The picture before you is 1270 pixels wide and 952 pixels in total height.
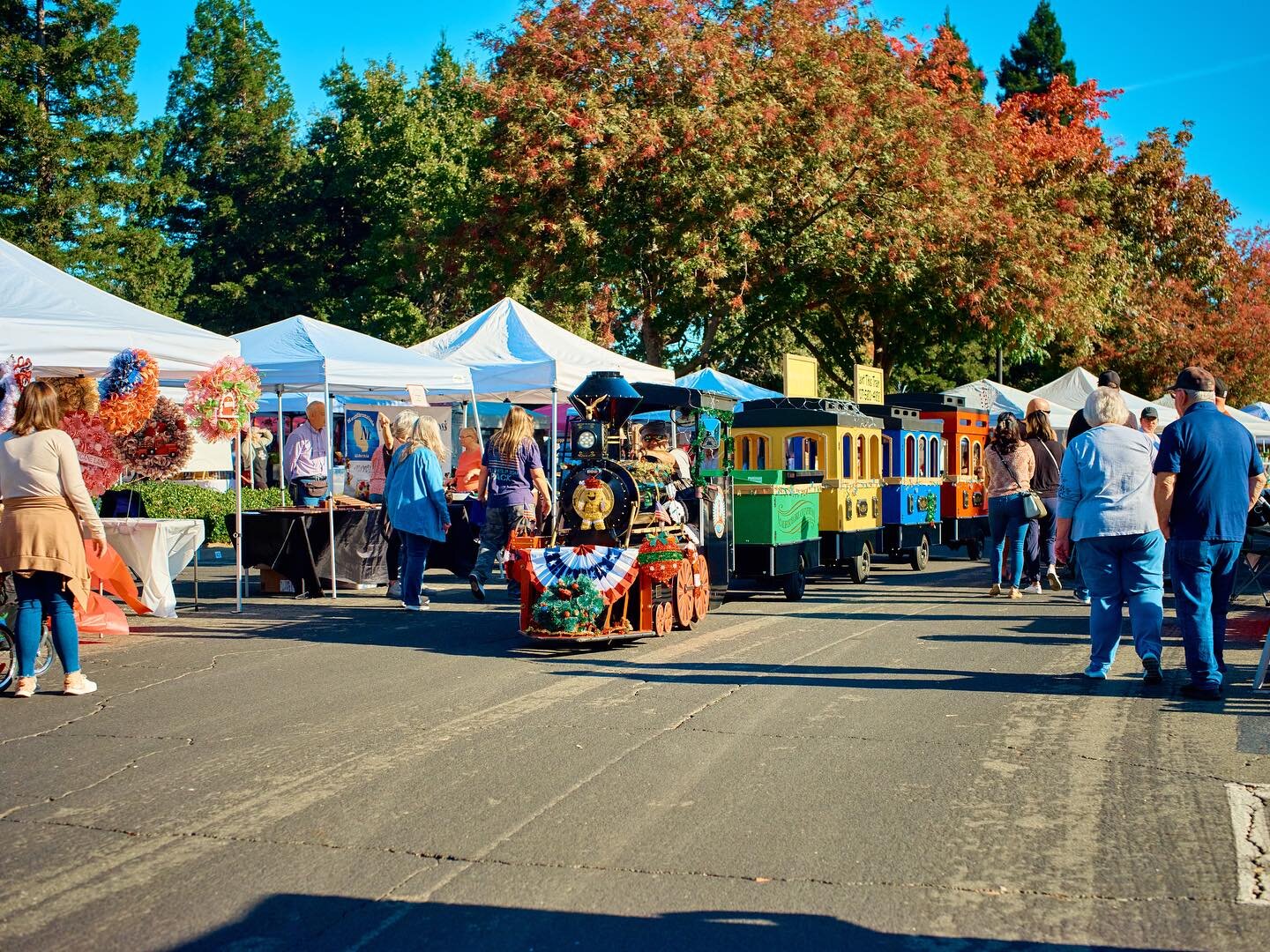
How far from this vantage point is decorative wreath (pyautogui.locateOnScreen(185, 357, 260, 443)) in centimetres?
1236

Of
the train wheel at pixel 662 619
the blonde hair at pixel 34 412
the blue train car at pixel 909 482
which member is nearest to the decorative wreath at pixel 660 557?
the train wheel at pixel 662 619

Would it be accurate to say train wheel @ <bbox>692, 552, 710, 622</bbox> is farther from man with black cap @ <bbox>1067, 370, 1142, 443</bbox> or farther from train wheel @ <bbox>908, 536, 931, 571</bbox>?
train wheel @ <bbox>908, 536, 931, 571</bbox>

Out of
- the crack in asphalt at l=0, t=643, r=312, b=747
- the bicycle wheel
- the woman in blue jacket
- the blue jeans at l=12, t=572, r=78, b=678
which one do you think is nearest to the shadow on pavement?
the crack in asphalt at l=0, t=643, r=312, b=747

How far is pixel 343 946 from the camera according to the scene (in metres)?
A: 4.04

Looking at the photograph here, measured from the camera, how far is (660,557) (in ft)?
33.8

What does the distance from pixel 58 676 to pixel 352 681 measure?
2.14 metres

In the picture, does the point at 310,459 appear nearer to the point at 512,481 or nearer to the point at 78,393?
the point at 512,481

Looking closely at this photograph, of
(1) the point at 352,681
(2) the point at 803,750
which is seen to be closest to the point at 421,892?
(2) the point at 803,750

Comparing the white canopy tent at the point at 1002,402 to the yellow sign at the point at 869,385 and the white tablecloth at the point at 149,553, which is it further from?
the white tablecloth at the point at 149,553

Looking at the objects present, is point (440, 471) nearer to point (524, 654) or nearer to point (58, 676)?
point (524, 654)

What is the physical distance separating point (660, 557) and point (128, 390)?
16.1 ft

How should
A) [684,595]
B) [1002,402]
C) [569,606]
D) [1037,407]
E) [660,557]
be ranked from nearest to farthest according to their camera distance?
[569,606]
[660,557]
[684,595]
[1037,407]
[1002,402]

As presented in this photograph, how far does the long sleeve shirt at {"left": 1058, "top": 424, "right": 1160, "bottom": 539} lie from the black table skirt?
7268mm

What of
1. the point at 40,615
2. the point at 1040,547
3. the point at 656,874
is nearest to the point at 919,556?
the point at 1040,547
